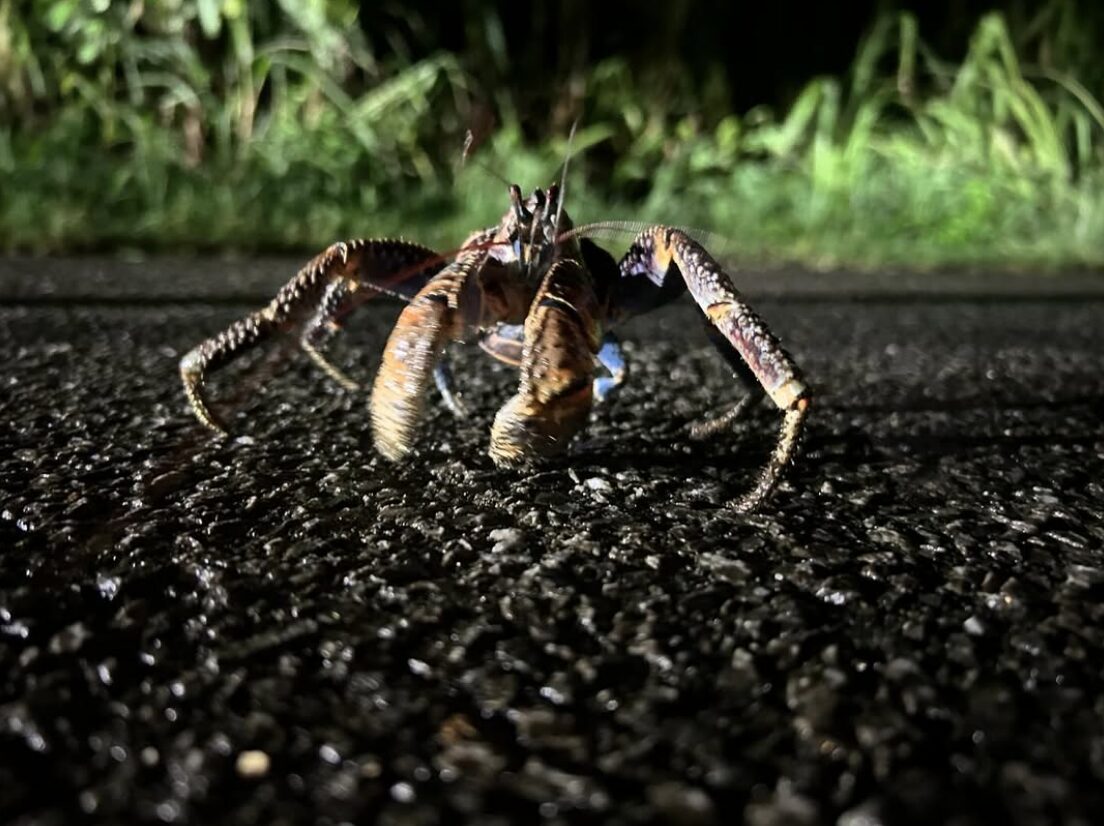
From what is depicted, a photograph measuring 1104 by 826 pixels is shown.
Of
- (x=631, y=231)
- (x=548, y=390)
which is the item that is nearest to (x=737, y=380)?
(x=631, y=231)

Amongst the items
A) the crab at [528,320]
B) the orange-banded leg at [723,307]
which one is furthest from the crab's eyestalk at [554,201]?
the orange-banded leg at [723,307]

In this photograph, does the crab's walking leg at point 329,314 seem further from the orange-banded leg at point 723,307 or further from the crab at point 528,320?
the orange-banded leg at point 723,307

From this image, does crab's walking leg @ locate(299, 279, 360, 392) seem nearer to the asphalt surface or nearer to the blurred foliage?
the asphalt surface

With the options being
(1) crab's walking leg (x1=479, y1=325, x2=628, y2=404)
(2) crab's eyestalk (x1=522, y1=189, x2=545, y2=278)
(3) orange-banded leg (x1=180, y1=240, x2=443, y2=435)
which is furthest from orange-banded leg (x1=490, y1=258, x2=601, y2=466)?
(3) orange-banded leg (x1=180, y1=240, x2=443, y2=435)

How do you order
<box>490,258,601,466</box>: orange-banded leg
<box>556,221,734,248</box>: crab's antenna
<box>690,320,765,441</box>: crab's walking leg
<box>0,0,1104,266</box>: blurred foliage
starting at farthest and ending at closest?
<box>0,0,1104,266</box>: blurred foliage < <box>690,320,765,441</box>: crab's walking leg < <box>556,221,734,248</box>: crab's antenna < <box>490,258,601,466</box>: orange-banded leg

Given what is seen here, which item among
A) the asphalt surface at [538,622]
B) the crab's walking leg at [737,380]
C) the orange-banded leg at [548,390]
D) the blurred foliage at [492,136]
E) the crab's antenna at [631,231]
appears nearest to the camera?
the asphalt surface at [538,622]

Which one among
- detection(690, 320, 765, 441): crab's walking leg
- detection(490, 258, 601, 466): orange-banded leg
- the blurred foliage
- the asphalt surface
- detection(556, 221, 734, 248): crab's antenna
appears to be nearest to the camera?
the asphalt surface

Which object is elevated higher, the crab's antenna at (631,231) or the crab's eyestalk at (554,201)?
the crab's eyestalk at (554,201)

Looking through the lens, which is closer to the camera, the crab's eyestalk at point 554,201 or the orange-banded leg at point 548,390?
the orange-banded leg at point 548,390
